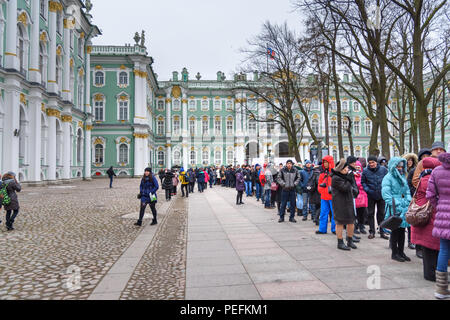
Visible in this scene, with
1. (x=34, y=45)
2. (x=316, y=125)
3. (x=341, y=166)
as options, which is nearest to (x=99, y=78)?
(x=34, y=45)

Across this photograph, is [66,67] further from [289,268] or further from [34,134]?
[289,268]

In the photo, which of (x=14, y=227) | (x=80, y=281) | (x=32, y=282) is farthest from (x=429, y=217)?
(x=14, y=227)

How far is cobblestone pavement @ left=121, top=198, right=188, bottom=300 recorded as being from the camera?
443 centimetres

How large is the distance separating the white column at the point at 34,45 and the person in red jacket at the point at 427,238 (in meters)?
25.4

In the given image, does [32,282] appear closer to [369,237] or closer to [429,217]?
[429,217]

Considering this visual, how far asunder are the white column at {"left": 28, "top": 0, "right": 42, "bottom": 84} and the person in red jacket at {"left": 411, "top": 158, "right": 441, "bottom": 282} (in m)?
25.4

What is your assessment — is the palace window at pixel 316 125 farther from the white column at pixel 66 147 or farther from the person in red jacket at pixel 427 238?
the person in red jacket at pixel 427 238

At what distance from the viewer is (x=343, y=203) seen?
679 cm

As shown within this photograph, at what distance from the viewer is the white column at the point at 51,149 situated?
27.1 metres

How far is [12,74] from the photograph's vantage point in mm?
21000

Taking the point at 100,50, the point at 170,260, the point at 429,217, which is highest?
the point at 100,50

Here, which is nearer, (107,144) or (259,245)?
(259,245)

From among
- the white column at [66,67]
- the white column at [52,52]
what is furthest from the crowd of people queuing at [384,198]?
the white column at [66,67]
